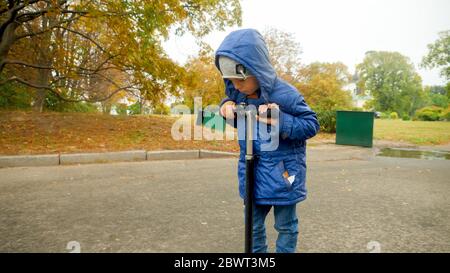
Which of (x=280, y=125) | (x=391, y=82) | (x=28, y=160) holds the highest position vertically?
(x=391, y=82)

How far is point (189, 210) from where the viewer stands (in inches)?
153

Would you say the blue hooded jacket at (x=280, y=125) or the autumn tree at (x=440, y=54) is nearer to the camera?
the blue hooded jacket at (x=280, y=125)

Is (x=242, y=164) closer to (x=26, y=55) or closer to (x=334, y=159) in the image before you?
(x=334, y=159)

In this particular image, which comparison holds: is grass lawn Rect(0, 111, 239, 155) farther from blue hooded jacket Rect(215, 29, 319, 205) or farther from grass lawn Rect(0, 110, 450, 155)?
blue hooded jacket Rect(215, 29, 319, 205)

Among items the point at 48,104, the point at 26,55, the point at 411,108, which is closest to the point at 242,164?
the point at 26,55

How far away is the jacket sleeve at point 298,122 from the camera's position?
198 cm

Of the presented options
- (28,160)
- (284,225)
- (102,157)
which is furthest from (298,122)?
(28,160)

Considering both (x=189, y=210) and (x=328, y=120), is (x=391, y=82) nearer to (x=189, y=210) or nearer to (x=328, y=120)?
(x=328, y=120)

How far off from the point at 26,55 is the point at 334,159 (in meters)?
14.3

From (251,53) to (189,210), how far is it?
8.12 ft

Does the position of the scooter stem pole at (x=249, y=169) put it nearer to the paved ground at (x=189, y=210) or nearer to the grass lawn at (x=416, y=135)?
the paved ground at (x=189, y=210)

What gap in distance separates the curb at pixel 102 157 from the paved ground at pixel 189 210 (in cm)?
34

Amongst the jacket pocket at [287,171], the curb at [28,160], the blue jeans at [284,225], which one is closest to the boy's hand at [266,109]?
the jacket pocket at [287,171]
